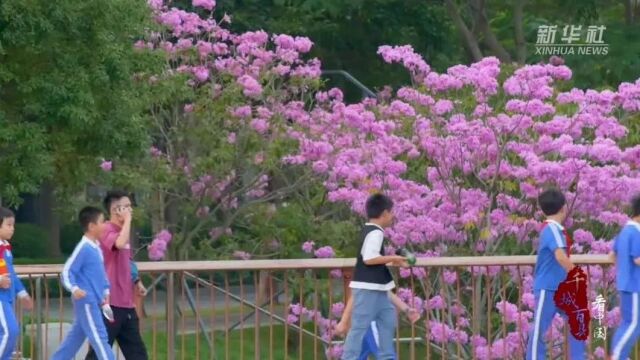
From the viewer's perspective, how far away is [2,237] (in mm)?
11781

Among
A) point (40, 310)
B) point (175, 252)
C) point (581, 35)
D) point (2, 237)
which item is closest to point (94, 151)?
point (175, 252)

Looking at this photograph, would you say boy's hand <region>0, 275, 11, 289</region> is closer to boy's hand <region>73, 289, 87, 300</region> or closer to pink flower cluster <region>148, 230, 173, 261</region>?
boy's hand <region>73, 289, 87, 300</region>

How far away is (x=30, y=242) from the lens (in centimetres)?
3503

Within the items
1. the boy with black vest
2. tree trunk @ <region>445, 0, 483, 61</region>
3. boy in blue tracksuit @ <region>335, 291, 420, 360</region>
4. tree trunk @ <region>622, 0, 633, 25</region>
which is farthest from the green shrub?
the boy with black vest

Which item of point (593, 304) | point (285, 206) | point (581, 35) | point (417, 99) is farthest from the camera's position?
point (581, 35)

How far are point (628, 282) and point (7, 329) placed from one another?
4521 mm

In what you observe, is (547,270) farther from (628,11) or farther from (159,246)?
(628,11)

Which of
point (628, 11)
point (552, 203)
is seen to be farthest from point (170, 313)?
point (628, 11)

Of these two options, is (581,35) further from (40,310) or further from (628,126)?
(40,310)

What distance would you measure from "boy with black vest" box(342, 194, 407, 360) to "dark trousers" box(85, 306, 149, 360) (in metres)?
1.69

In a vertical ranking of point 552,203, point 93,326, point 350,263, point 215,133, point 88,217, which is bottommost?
point 93,326

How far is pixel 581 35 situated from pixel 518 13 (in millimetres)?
1412

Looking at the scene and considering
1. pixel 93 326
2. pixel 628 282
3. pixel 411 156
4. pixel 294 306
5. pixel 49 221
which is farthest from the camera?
pixel 49 221

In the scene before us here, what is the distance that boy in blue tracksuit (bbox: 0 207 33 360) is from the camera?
11.6 meters
